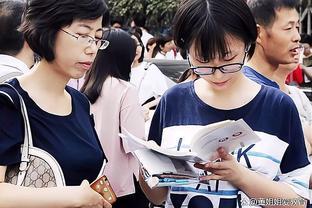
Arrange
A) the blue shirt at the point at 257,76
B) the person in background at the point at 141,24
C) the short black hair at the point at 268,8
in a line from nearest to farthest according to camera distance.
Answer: the blue shirt at the point at 257,76 → the short black hair at the point at 268,8 → the person in background at the point at 141,24

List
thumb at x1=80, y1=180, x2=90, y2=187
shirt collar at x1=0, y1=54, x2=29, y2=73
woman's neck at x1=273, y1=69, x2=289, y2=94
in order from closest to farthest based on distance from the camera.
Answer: thumb at x1=80, y1=180, x2=90, y2=187
woman's neck at x1=273, y1=69, x2=289, y2=94
shirt collar at x1=0, y1=54, x2=29, y2=73

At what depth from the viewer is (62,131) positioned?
6.42 ft

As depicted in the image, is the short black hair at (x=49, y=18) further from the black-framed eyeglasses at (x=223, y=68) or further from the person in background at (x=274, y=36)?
the person in background at (x=274, y=36)

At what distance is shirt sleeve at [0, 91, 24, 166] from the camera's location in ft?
5.93

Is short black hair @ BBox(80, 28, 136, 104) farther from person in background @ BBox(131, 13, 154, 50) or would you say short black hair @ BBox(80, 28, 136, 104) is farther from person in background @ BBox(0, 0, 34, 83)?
person in background @ BBox(131, 13, 154, 50)

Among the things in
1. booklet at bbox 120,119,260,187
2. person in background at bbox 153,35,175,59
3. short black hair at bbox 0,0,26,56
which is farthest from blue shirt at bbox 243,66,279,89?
person in background at bbox 153,35,175,59

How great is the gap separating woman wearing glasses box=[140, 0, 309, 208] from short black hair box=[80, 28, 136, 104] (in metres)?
1.60

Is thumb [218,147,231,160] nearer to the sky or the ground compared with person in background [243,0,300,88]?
nearer to the ground

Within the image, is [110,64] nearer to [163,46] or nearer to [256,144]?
[256,144]

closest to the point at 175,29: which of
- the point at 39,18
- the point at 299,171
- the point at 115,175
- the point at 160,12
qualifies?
the point at 39,18

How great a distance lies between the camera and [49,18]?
1.98m

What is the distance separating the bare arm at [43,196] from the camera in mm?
1755

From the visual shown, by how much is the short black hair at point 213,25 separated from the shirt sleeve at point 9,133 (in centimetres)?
62

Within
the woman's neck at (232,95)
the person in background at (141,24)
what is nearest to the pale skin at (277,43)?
the woman's neck at (232,95)
